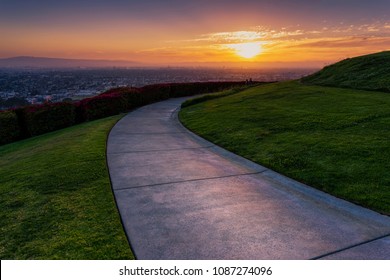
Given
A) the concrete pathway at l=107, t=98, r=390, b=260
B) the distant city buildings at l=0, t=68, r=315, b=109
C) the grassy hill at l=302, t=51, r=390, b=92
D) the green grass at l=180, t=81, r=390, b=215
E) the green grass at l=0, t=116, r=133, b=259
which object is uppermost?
the grassy hill at l=302, t=51, r=390, b=92

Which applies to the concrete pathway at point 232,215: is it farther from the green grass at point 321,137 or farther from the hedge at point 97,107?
the hedge at point 97,107

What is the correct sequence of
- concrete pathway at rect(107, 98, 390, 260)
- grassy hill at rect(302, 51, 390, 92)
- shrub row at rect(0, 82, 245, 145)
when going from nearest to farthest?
1. concrete pathway at rect(107, 98, 390, 260)
2. shrub row at rect(0, 82, 245, 145)
3. grassy hill at rect(302, 51, 390, 92)

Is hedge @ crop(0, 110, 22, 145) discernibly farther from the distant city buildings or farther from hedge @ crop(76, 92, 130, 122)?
hedge @ crop(76, 92, 130, 122)

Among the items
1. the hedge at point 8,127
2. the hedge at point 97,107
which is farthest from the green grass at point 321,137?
the hedge at point 8,127

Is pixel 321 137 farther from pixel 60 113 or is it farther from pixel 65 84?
pixel 65 84

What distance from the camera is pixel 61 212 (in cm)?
493

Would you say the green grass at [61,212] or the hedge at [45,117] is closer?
the green grass at [61,212]

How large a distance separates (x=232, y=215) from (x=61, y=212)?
2.58 m

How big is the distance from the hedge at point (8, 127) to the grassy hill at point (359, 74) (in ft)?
54.9

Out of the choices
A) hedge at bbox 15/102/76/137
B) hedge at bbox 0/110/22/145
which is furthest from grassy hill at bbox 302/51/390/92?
hedge at bbox 0/110/22/145

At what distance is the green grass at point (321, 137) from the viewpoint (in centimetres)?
580

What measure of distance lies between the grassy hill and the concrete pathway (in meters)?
11.9

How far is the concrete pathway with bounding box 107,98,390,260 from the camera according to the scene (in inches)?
149

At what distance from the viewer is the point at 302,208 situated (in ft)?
16.2
